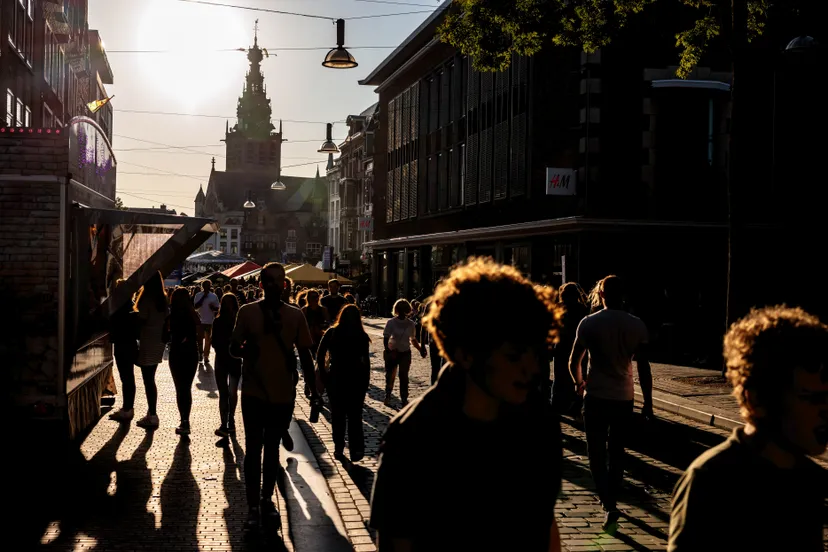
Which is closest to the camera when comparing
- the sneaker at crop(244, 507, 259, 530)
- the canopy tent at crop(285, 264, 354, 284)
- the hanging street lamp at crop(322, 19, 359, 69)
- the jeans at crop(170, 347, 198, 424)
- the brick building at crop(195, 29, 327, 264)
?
the sneaker at crop(244, 507, 259, 530)

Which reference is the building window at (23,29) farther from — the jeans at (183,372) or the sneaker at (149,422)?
the jeans at (183,372)

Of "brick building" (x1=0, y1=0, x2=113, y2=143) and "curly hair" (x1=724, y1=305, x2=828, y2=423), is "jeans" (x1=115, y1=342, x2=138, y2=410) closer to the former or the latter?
"brick building" (x1=0, y1=0, x2=113, y2=143)

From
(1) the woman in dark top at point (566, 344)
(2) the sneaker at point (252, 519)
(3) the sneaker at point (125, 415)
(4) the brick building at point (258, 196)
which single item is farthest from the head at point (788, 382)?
(4) the brick building at point (258, 196)

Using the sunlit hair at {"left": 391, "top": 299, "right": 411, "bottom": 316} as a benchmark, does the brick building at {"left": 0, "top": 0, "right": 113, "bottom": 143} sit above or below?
above

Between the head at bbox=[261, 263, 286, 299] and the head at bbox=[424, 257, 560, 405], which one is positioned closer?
the head at bbox=[424, 257, 560, 405]

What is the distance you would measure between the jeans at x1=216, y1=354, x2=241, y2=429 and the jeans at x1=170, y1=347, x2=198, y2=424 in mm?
287

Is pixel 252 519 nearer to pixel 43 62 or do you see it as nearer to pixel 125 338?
pixel 125 338

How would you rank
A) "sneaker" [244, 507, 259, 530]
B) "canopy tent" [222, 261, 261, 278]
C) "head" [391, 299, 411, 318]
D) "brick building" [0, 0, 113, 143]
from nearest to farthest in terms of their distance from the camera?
1. "sneaker" [244, 507, 259, 530]
2. "head" [391, 299, 411, 318]
3. "brick building" [0, 0, 113, 143]
4. "canopy tent" [222, 261, 261, 278]

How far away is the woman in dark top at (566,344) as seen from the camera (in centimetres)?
1055

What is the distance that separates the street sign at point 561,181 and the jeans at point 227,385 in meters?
15.5

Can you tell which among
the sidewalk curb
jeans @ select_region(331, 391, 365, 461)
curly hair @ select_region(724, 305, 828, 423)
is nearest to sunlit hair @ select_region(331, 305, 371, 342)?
jeans @ select_region(331, 391, 365, 461)

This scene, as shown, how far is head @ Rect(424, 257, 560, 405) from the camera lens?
2605 mm

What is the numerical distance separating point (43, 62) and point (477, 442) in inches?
1199

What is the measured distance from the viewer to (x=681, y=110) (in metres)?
24.9
